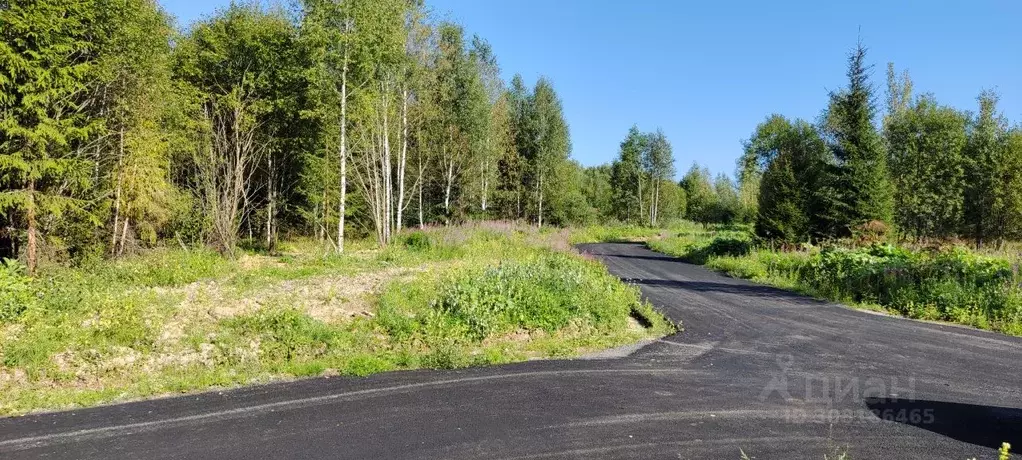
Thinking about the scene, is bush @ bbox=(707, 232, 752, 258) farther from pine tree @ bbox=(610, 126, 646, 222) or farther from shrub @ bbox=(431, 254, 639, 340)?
pine tree @ bbox=(610, 126, 646, 222)

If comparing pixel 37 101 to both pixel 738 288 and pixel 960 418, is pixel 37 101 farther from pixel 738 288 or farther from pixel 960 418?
pixel 738 288

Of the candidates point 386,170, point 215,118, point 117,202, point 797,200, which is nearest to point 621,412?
point 117,202

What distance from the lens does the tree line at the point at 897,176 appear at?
18.8 meters

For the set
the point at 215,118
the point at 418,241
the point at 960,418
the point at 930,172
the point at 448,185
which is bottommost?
the point at 960,418

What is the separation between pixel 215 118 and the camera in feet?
67.1

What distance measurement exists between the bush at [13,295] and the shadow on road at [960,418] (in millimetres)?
11538

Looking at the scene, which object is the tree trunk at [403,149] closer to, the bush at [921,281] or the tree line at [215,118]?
the tree line at [215,118]

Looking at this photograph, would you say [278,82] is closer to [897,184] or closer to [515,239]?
[515,239]

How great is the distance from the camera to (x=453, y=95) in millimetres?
29828

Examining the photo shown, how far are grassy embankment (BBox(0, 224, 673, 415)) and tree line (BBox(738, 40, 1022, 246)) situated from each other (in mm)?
12236

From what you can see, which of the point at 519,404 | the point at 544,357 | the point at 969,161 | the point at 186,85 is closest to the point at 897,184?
the point at 969,161

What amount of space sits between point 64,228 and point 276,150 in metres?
9.42

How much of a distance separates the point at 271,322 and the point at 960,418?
28.7 feet

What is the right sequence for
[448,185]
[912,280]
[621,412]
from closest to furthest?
[621,412] → [912,280] → [448,185]
